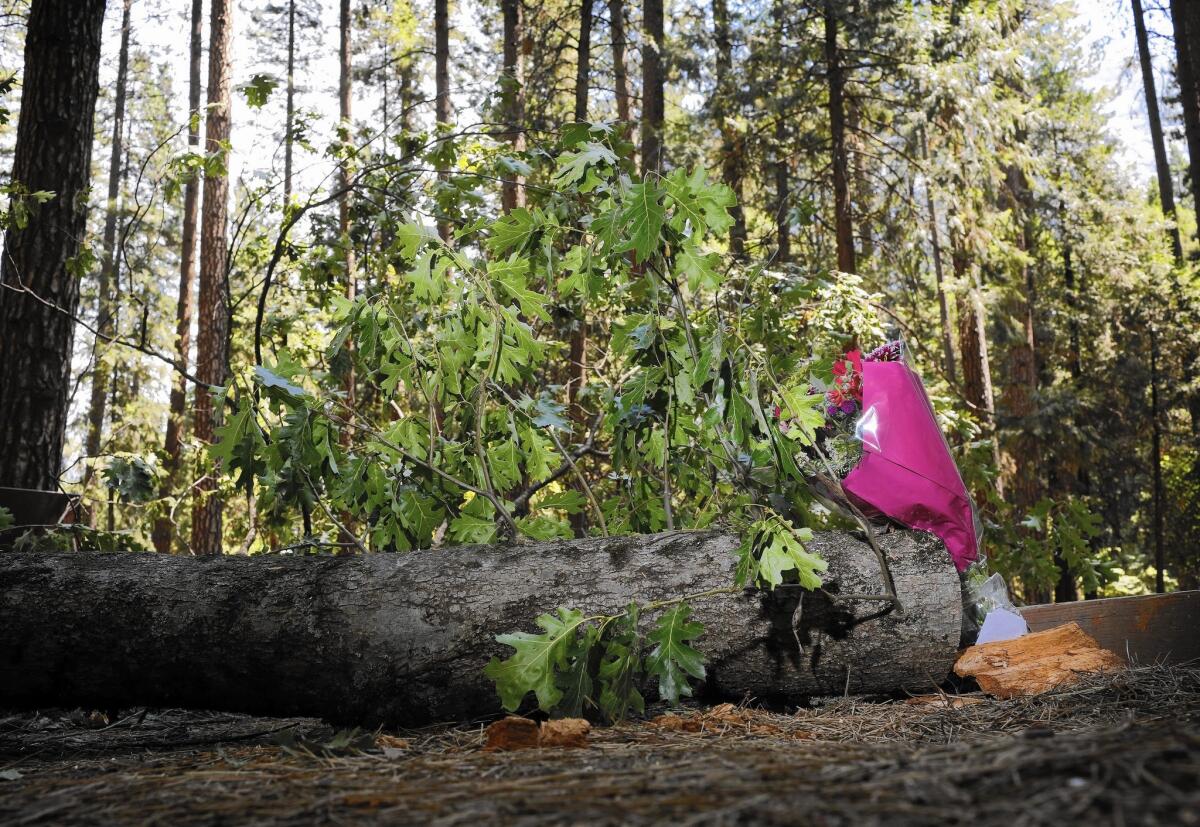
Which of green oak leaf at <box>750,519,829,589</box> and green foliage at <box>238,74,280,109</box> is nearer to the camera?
green oak leaf at <box>750,519,829,589</box>

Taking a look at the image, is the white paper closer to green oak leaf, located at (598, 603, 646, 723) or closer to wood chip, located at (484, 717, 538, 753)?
green oak leaf, located at (598, 603, 646, 723)

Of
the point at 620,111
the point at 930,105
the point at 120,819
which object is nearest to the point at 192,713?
the point at 120,819

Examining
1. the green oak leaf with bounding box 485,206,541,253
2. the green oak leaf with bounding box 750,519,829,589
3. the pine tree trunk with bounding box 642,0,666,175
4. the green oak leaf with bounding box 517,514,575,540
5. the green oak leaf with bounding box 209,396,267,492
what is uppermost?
the pine tree trunk with bounding box 642,0,666,175

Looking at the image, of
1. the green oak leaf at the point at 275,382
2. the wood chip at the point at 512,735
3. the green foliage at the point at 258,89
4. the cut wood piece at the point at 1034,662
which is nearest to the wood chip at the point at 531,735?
the wood chip at the point at 512,735

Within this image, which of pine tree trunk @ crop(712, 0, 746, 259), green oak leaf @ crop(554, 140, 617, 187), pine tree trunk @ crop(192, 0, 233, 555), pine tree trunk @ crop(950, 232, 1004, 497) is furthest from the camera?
pine tree trunk @ crop(712, 0, 746, 259)

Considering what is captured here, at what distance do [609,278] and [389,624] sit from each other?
67.9 inches

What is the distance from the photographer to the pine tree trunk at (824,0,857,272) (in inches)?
451

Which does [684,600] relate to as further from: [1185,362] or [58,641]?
[1185,362]

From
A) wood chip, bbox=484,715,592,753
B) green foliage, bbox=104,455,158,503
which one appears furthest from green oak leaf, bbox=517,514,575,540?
green foliage, bbox=104,455,158,503

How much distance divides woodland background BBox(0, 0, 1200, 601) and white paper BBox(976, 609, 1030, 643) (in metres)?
0.74

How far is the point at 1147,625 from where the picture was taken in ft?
10.2

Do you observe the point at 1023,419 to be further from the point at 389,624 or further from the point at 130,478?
the point at 389,624

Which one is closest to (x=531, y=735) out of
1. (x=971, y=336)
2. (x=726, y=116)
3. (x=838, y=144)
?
(x=838, y=144)

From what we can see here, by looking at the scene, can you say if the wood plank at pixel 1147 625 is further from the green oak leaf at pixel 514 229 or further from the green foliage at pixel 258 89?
the green foliage at pixel 258 89
